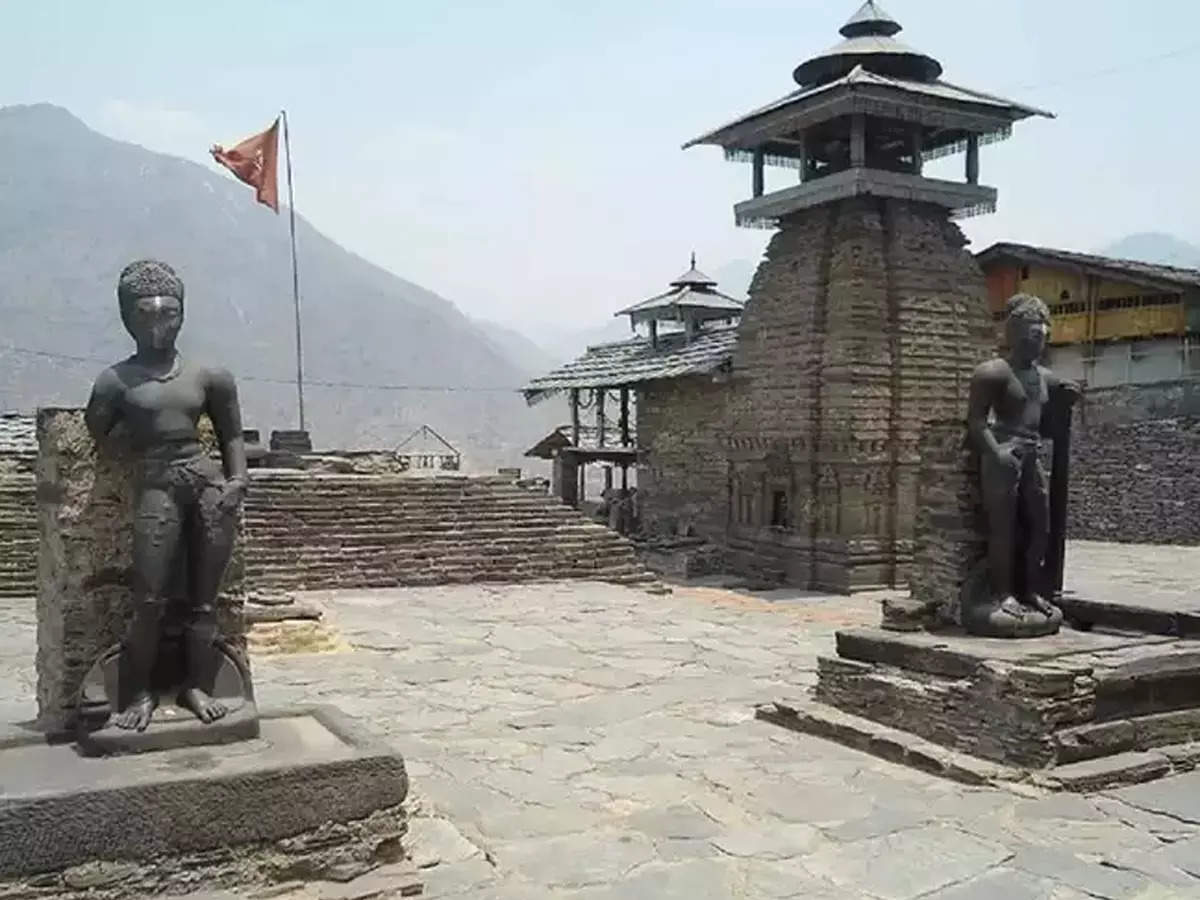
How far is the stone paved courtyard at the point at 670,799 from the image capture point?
4496mm

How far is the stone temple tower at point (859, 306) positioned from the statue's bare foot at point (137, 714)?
45.7 ft

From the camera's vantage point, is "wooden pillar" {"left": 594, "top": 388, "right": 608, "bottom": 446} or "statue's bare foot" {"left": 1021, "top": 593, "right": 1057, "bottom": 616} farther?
"wooden pillar" {"left": 594, "top": 388, "right": 608, "bottom": 446}

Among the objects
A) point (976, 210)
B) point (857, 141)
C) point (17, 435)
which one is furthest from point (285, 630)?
point (976, 210)

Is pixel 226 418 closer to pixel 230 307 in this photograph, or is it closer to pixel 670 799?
pixel 670 799

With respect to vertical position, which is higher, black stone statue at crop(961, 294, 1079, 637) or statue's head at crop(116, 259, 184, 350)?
statue's head at crop(116, 259, 184, 350)

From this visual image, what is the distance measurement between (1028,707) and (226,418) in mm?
4190

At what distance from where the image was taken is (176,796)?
391 centimetres

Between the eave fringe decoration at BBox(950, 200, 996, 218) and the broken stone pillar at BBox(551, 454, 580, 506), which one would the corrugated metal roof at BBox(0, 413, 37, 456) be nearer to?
the broken stone pillar at BBox(551, 454, 580, 506)

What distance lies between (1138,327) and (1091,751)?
2168 centimetres

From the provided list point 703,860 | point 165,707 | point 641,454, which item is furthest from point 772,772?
point 641,454

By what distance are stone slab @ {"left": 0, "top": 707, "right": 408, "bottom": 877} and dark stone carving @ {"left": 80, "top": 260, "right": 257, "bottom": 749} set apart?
251 millimetres

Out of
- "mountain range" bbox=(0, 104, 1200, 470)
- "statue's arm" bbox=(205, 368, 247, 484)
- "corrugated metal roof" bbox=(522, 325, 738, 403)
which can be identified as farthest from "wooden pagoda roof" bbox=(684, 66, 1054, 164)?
"mountain range" bbox=(0, 104, 1200, 470)

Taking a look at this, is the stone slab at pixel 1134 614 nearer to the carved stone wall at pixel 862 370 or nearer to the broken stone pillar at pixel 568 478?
the carved stone wall at pixel 862 370

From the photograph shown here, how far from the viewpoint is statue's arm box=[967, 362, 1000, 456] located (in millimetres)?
6998
